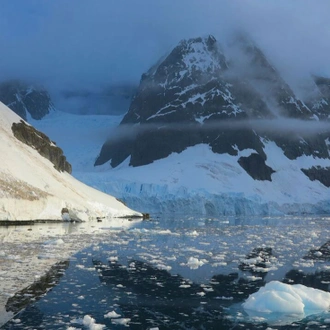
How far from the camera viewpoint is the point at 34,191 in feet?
176

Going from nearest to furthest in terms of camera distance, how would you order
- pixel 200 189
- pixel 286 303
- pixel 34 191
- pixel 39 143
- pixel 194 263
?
pixel 286 303, pixel 194 263, pixel 34 191, pixel 39 143, pixel 200 189

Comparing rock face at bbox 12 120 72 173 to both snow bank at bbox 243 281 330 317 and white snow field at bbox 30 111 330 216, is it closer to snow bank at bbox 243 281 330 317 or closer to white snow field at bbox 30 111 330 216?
white snow field at bbox 30 111 330 216

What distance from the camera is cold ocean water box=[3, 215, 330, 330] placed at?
41.4ft

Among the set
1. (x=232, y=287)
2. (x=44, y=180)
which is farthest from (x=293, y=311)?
(x=44, y=180)

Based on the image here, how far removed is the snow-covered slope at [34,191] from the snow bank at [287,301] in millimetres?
38516

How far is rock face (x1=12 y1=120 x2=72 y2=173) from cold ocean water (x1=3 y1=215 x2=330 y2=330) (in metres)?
49.6

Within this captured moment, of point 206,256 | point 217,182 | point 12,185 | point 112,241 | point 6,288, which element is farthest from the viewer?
point 217,182

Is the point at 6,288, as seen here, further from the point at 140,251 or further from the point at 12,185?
the point at 12,185

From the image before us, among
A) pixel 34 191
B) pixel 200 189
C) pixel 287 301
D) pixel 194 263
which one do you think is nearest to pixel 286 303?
pixel 287 301

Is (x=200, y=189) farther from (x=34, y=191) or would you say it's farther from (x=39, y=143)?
(x=34, y=191)

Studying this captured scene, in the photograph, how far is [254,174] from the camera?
197 metres

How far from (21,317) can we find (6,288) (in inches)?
140

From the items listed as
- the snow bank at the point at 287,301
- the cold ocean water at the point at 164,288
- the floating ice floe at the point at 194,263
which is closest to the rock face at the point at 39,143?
the cold ocean water at the point at 164,288

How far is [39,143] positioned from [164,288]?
216ft
